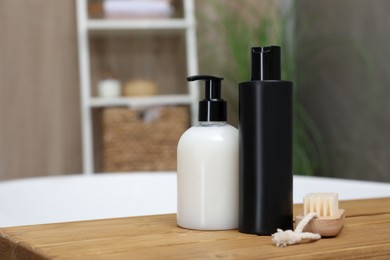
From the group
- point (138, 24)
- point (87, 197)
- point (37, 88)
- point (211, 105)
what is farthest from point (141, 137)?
point (211, 105)

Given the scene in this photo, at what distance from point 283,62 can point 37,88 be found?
1199mm

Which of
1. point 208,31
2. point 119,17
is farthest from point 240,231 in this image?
point 208,31

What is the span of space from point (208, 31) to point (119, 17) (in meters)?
0.52

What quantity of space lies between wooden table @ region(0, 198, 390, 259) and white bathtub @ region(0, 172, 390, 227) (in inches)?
40.5

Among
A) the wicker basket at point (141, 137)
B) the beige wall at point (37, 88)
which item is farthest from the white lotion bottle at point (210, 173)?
the beige wall at point (37, 88)

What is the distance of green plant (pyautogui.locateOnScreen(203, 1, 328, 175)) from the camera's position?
283 centimetres

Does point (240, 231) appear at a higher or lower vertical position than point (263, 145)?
lower

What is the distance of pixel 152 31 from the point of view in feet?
10.5

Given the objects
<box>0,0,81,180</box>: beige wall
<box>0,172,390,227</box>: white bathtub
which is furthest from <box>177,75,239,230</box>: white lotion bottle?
<box>0,0,81,180</box>: beige wall

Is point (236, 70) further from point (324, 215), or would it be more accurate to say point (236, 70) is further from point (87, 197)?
point (324, 215)

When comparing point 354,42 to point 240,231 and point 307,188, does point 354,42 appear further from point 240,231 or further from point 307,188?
point 240,231

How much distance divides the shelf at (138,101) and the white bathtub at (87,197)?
957 millimetres

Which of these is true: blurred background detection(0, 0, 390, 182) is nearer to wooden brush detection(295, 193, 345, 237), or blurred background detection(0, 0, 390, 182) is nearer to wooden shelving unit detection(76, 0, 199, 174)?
wooden shelving unit detection(76, 0, 199, 174)

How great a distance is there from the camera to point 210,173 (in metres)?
0.82
